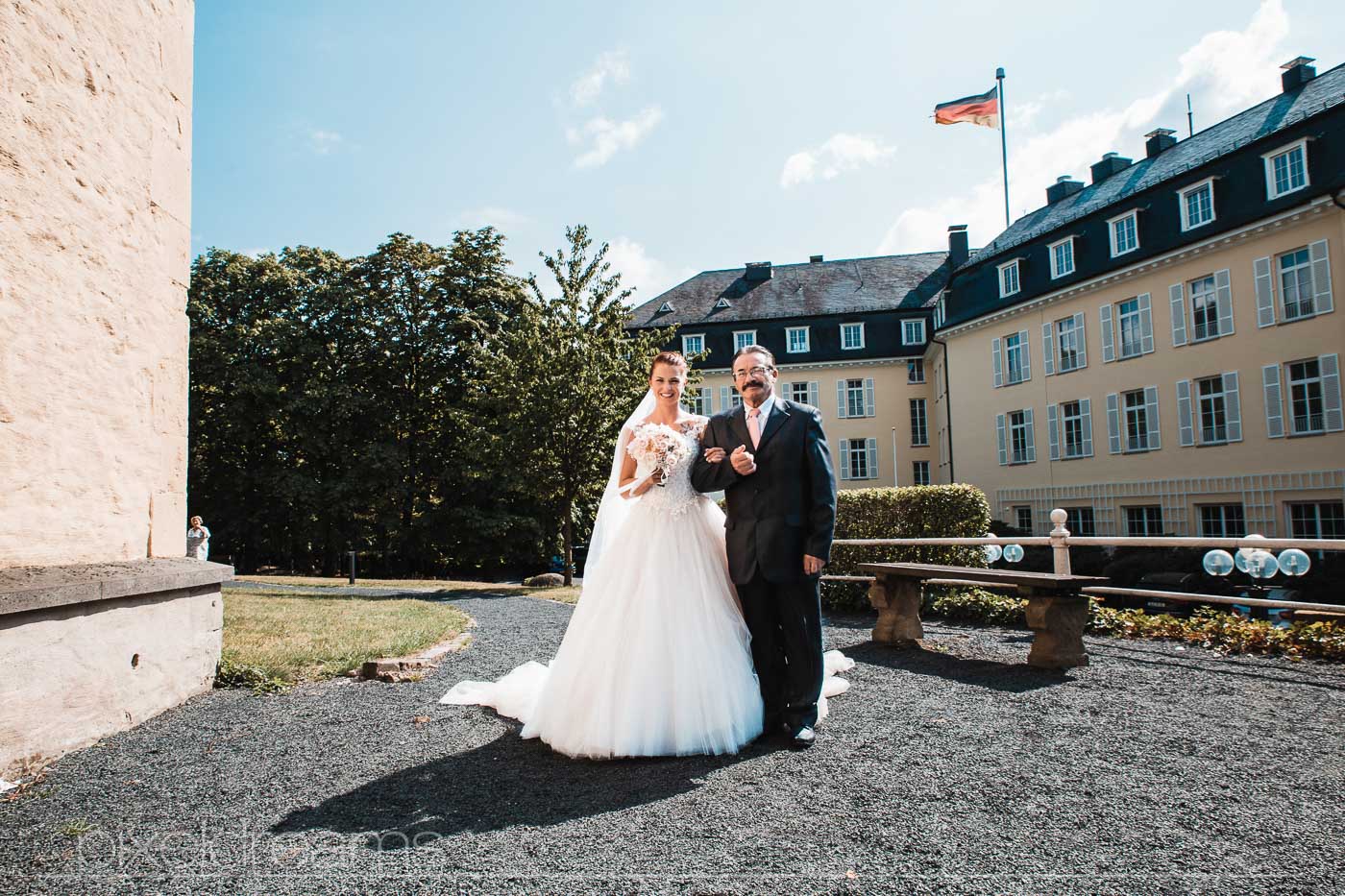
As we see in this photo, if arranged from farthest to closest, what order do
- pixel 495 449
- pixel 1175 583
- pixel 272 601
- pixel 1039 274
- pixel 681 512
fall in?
pixel 1039 274, pixel 495 449, pixel 1175 583, pixel 272 601, pixel 681 512

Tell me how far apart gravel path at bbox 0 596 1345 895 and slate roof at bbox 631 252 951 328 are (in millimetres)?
37942

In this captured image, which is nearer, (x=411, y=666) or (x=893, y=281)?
(x=411, y=666)

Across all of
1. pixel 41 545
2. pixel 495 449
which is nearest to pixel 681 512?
pixel 41 545

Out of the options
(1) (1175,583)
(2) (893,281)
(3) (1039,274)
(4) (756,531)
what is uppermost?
Result: (2) (893,281)

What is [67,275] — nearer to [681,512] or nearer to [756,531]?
[681,512]

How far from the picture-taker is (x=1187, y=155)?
26078 millimetres

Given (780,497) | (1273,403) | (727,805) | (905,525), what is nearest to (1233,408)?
(1273,403)

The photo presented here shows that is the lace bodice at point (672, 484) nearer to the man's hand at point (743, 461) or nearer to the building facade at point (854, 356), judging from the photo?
the man's hand at point (743, 461)

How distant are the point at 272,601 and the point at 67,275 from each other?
361 inches

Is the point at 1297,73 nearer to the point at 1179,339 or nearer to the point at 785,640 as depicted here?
the point at 1179,339

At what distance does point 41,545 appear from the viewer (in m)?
4.54

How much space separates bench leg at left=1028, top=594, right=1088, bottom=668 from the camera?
6.52m

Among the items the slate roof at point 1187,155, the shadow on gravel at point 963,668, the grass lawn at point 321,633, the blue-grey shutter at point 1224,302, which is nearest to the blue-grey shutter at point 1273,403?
the blue-grey shutter at point 1224,302

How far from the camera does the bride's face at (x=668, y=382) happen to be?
5.11m
